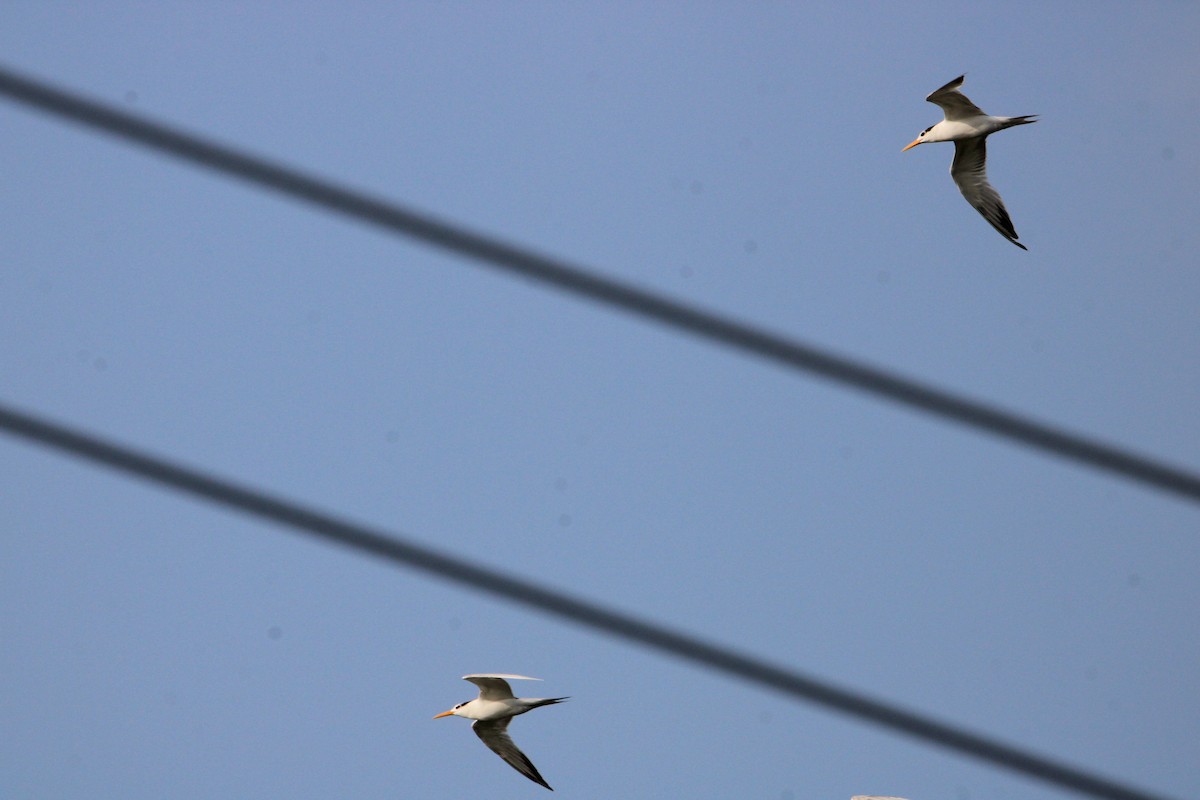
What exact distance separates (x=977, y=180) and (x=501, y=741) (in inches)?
325

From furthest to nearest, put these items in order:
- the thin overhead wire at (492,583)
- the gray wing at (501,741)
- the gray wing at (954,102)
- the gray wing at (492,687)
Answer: the gray wing at (501,741)
the gray wing at (492,687)
the gray wing at (954,102)
the thin overhead wire at (492,583)

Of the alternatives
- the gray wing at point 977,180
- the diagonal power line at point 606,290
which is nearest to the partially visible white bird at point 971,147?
the gray wing at point 977,180

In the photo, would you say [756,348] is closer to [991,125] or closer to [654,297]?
[654,297]

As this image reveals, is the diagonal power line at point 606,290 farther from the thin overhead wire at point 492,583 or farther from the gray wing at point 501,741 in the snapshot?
the gray wing at point 501,741

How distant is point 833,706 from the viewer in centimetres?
552

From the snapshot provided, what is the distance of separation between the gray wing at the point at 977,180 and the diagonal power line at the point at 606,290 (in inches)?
434

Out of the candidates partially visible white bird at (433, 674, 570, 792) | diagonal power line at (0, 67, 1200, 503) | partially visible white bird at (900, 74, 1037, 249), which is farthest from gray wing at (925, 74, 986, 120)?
diagonal power line at (0, 67, 1200, 503)

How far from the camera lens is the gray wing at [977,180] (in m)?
16.2

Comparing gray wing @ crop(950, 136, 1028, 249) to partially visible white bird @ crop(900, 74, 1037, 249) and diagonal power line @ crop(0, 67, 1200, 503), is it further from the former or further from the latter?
diagonal power line @ crop(0, 67, 1200, 503)

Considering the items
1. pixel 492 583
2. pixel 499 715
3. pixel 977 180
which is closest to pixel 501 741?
pixel 499 715

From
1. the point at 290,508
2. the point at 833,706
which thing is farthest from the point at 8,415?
the point at 833,706

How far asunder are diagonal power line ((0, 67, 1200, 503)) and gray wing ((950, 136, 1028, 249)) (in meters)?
11.0

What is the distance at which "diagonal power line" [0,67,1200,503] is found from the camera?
545 cm

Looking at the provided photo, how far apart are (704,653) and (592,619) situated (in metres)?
0.43
